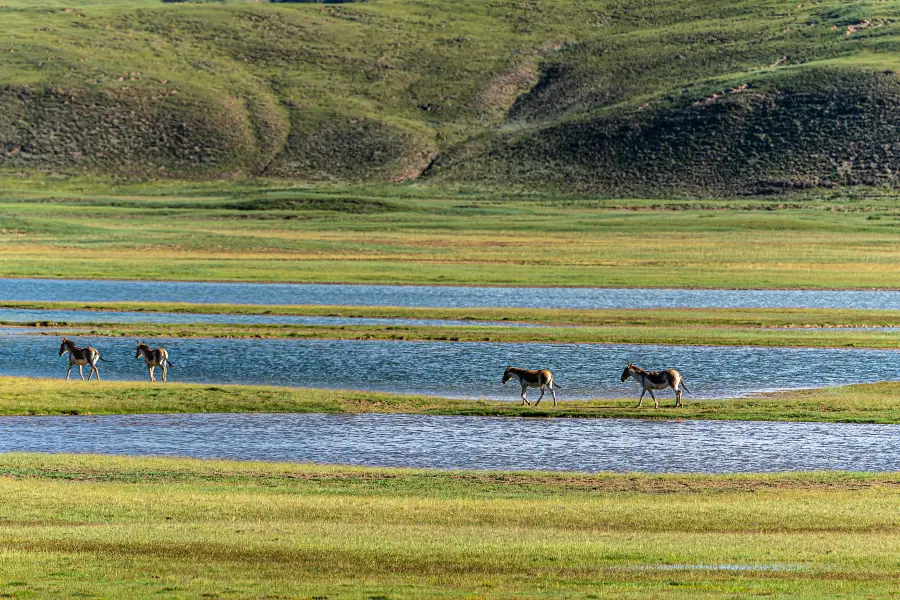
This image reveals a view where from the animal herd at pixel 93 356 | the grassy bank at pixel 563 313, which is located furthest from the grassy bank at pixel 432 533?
the grassy bank at pixel 563 313

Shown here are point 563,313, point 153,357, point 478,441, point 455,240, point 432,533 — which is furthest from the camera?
point 455,240

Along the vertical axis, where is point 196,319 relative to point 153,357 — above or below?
above

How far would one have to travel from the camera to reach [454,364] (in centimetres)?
4300

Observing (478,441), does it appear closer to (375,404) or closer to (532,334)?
(375,404)

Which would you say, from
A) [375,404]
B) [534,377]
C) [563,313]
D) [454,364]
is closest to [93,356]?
[375,404]

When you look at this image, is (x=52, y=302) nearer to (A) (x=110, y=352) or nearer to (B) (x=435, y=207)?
(A) (x=110, y=352)

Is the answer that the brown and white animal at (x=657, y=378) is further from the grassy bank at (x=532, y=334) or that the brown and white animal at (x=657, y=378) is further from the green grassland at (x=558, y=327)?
the green grassland at (x=558, y=327)

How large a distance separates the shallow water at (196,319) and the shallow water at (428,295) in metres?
6.52

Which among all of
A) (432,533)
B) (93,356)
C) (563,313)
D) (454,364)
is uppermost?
(563,313)

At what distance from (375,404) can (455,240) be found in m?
70.3

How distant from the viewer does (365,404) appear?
3447cm

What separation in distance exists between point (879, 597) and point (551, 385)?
745 inches

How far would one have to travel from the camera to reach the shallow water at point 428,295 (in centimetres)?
6341

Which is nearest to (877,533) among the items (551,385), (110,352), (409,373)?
(551,385)
